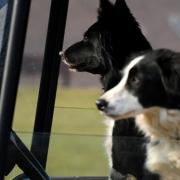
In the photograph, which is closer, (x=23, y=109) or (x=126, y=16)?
(x=23, y=109)

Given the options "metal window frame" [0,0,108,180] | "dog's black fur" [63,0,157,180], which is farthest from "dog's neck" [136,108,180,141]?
"dog's black fur" [63,0,157,180]

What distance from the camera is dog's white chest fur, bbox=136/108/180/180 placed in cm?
221

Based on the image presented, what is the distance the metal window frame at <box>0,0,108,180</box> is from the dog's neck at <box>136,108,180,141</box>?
0.75 ft

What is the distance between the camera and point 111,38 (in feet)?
10.5

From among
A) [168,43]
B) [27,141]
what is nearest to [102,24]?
[168,43]

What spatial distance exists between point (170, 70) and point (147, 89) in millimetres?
104

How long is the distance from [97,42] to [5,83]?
1851mm

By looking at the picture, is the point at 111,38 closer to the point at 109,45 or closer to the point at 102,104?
the point at 109,45

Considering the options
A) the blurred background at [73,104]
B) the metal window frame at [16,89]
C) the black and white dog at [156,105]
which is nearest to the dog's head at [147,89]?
the black and white dog at [156,105]

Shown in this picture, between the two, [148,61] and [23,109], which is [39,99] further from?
[148,61]

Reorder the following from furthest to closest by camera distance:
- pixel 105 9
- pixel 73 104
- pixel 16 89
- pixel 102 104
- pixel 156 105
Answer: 1. pixel 105 9
2. pixel 73 104
3. pixel 156 105
4. pixel 102 104
5. pixel 16 89

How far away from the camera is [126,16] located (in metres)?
3.22

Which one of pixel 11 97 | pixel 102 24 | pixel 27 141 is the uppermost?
pixel 102 24

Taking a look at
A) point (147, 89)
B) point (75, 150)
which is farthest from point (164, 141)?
point (75, 150)
